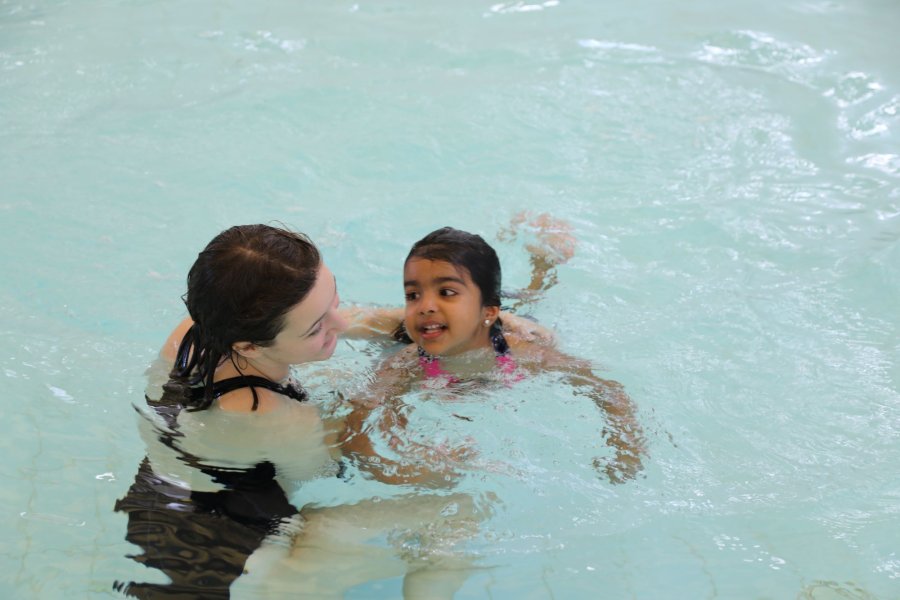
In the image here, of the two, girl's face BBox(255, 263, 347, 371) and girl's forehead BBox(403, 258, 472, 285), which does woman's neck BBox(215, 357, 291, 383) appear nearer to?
girl's face BBox(255, 263, 347, 371)

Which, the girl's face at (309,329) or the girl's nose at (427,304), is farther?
the girl's nose at (427,304)

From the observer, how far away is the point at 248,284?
8.07 feet

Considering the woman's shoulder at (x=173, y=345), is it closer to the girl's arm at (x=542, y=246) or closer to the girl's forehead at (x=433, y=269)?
the girl's forehead at (x=433, y=269)

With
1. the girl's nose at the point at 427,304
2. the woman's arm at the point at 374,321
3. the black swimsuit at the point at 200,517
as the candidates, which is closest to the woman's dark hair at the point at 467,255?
the girl's nose at the point at 427,304

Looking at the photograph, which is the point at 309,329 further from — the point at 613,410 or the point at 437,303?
the point at 613,410

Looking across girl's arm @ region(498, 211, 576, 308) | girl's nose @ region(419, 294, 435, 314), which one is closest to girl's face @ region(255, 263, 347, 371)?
girl's nose @ region(419, 294, 435, 314)

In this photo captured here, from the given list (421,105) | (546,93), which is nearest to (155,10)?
(421,105)

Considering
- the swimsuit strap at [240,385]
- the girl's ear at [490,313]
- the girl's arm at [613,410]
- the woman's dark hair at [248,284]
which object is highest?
the woman's dark hair at [248,284]

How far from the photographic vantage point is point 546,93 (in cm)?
583

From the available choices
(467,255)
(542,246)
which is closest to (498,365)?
(467,255)

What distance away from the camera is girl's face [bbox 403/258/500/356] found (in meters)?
3.43

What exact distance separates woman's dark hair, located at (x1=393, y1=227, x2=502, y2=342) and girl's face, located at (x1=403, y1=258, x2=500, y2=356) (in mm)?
24

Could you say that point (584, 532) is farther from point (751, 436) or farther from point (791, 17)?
point (791, 17)

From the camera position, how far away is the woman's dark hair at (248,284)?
8.08 feet
